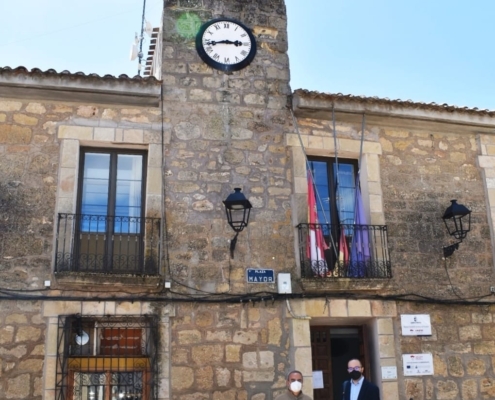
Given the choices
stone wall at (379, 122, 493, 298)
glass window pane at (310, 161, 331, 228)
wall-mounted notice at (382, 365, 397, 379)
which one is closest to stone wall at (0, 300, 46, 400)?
glass window pane at (310, 161, 331, 228)

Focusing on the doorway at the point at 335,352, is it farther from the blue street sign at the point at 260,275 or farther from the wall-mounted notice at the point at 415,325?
the blue street sign at the point at 260,275

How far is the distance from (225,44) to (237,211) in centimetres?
228

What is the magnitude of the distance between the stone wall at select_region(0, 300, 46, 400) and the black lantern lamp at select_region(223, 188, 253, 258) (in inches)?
88.7

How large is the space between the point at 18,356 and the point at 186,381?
1.74 meters

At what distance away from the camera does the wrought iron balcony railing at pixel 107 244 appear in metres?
6.84

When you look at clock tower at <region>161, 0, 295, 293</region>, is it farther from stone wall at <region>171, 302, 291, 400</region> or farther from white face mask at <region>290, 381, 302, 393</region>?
white face mask at <region>290, 381, 302, 393</region>

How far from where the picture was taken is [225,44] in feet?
26.3

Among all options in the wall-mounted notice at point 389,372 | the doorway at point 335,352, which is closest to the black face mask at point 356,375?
the wall-mounted notice at point 389,372

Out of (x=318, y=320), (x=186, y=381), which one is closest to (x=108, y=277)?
(x=186, y=381)

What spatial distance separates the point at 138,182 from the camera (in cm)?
744

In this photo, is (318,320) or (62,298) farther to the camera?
(318,320)

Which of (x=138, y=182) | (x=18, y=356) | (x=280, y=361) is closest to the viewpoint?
(x=18, y=356)

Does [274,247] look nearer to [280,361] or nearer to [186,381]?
[280,361]

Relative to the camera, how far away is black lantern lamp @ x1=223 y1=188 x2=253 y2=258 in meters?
7.07
